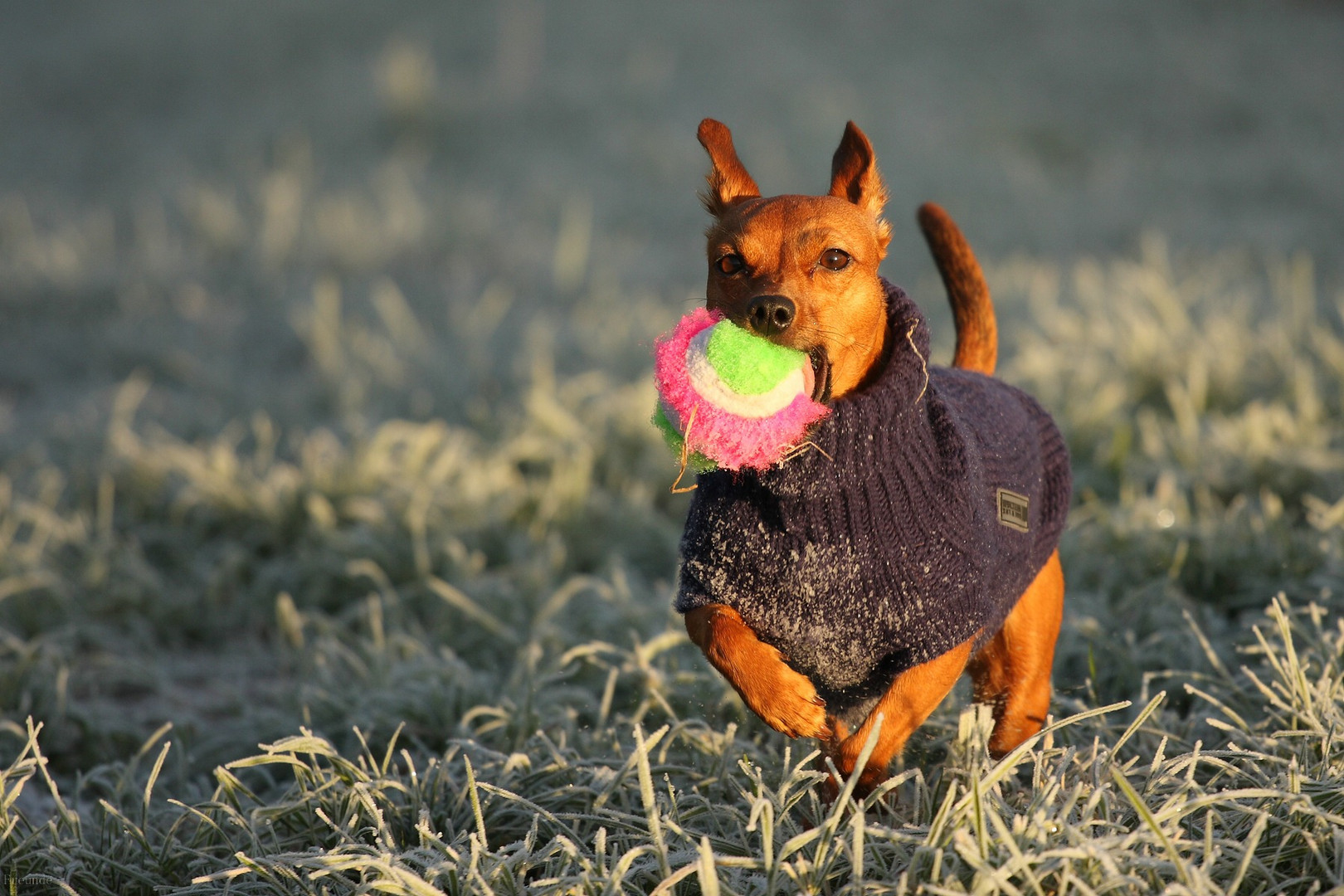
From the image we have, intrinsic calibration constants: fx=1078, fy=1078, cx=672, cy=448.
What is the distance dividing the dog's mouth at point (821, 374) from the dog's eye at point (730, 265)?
0.22 metres

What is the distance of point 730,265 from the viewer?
1954 millimetres

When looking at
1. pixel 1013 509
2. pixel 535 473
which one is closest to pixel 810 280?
pixel 1013 509

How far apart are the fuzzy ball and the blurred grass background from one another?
0.68m

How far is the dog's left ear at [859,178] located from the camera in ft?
6.95

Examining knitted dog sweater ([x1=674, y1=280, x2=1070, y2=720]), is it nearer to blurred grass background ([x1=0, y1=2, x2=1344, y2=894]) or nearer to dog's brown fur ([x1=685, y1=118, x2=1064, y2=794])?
dog's brown fur ([x1=685, y1=118, x2=1064, y2=794])

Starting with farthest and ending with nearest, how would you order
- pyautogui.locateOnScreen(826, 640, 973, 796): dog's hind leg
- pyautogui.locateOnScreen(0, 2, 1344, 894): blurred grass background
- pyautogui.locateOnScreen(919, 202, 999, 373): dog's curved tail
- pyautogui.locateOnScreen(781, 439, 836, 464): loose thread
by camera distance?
pyautogui.locateOnScreen(919, 202, 999, 373): dog's curved tail, pyautogui.locateOnScreen(0, 2, 1344, 894): blurred grass background, pyautogui.locateOnScreen(826, 640, 973, 796): dog's hind leg, pyautogui.locateOnScreen(781, 439, 836, 464): loose thread

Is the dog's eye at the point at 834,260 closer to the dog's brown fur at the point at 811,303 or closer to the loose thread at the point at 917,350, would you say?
the dog's brown fur at the point at 811,303

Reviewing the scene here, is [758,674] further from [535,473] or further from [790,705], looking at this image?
[535,473]

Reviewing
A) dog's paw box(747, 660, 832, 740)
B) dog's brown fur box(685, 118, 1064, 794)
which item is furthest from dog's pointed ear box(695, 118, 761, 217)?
dog's paw box(747, 660, 832, 740)

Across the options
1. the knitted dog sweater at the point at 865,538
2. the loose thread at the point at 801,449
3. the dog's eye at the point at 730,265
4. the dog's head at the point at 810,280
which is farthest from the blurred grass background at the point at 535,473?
the dog's eye at the point at 730,265

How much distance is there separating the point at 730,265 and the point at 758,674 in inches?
28.9

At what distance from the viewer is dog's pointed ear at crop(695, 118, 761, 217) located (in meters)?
2.11

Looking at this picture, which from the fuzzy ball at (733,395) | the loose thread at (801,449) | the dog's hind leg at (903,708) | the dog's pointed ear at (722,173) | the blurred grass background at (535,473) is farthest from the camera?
the blurred grass background at (535,473)

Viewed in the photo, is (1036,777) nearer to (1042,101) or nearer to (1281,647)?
(1281,647)
